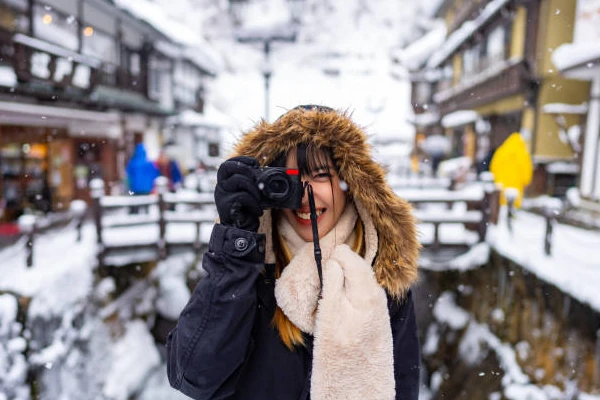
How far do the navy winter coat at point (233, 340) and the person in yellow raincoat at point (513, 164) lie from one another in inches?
288

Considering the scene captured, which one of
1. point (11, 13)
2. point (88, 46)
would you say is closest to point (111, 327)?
point (11, 13)

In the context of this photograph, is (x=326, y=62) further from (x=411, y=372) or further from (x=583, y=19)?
(x=411, y=372)

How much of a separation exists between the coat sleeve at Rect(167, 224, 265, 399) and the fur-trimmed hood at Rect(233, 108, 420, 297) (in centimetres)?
44

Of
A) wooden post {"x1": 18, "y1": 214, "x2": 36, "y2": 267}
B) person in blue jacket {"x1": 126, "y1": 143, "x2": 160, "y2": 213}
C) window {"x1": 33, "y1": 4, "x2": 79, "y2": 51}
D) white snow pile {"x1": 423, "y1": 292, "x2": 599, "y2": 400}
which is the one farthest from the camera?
window {"x1": 33, "y1": 4, "x2": 79, "y2": 51}

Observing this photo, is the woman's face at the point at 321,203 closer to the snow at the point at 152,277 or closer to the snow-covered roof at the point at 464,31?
the snow at the point at 152,277

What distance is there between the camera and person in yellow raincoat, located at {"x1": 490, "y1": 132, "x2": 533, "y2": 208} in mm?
7188

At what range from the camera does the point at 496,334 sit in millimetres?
5207

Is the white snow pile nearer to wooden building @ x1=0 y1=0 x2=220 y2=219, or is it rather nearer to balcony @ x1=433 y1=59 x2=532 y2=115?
balcony @ x1=433 y1=59 x2=532 y2=115

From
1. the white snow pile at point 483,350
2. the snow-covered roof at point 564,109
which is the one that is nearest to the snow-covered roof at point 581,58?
the snow-covered roof at point 564,109

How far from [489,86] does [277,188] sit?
17.0 metres

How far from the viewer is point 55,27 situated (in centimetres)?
1055

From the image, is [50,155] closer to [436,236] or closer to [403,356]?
[436,236]

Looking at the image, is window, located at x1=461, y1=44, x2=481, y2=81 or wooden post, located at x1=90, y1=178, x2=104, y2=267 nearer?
wooden post, located at x1=90, y1=178, x2=104, y2=267

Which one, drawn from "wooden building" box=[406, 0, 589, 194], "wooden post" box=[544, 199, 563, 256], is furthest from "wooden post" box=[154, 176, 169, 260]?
"wooden building" box=[406, 0, 589, 194]
